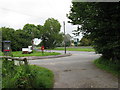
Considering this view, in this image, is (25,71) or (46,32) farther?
(46,32)

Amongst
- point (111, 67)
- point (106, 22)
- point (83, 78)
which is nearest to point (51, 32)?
point (111, 67)

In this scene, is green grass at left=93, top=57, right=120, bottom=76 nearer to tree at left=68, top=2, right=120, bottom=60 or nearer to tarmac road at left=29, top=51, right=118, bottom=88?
tarmac road at left=29, top=51, right=118, bottom=88

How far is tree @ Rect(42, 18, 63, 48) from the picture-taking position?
48.4 meters

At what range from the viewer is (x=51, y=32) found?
48.8 meters

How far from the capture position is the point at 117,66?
271 inches

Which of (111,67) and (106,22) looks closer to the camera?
(106,22)

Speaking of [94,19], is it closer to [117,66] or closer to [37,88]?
[117,66]

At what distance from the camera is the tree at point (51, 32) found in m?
48.4

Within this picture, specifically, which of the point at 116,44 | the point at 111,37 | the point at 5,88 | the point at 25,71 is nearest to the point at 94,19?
the point at 111,37

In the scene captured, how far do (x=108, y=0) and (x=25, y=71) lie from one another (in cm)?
464

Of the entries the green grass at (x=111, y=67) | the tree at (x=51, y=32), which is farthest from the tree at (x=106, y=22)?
the tree at (x=51, y=32)

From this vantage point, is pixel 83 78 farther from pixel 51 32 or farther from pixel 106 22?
pixel 51 32

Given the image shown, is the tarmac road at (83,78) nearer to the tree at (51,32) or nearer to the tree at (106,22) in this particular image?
the tree at (106,22)

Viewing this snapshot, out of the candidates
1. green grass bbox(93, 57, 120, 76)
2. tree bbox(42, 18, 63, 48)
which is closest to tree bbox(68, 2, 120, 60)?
green grass bbox(93, 57, 120, 76)
